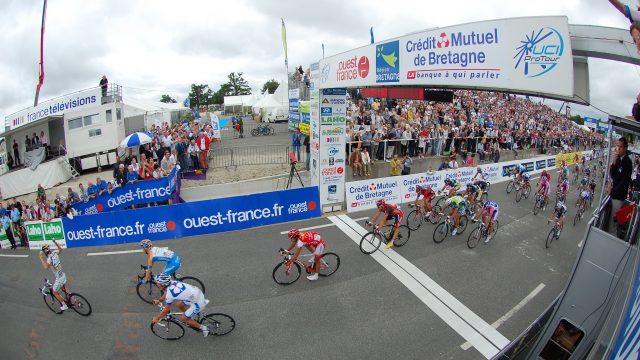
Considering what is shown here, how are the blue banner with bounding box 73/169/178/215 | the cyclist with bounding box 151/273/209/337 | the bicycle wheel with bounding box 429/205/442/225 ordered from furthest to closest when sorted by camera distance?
the blue banner with bounding box 73/169/178/215
the bicycle wheel with bounding box 429/205/442/225
the cyclist with bounding box 151/273/209/337

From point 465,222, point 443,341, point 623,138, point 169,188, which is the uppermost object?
point 623,138

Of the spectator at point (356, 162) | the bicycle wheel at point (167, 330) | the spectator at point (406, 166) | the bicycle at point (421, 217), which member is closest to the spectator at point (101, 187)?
the bicycle wheel at point (167, 330)

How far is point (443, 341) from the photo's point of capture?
580 centimetres

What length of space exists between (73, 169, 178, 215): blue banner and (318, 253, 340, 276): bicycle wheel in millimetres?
7069

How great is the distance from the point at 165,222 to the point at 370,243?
6471 mm

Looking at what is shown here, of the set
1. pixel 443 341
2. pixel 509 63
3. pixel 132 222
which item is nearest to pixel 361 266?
pixel 443 341

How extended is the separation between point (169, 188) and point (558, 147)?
29333 millimetres

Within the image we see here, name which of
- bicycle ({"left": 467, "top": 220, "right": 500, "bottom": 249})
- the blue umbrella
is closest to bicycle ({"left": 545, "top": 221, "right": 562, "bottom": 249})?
bicycle ({"left": 467, "top": 220, "right": 500, "bottom": 249})

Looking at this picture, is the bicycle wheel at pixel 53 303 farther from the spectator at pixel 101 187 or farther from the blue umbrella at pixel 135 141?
the blue umbrella at pixel 135 141

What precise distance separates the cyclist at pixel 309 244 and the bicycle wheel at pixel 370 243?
70.8 inches

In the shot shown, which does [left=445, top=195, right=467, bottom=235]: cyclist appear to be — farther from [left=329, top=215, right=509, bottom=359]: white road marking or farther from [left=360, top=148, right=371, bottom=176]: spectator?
[left=360, top=148, right=371, bottom=176]: spectator

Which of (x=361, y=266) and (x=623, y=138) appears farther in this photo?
(x=361, y=266)

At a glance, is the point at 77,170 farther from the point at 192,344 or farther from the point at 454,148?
the point at 454,148

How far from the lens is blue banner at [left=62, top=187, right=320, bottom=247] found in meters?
10.6
